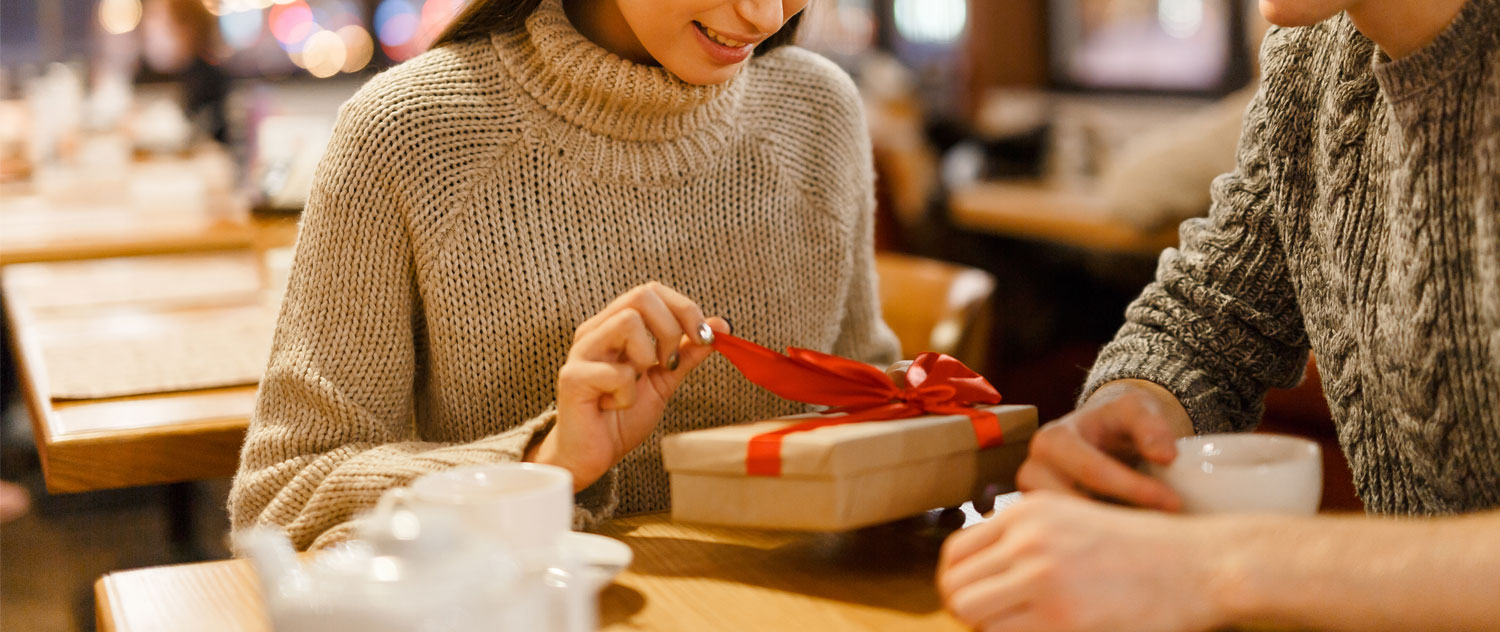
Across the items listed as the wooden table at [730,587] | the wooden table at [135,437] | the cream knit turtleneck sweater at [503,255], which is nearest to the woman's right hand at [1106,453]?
the wooden table at [730,587]

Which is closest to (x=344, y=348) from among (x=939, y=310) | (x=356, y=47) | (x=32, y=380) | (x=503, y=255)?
(x=503, y=255)

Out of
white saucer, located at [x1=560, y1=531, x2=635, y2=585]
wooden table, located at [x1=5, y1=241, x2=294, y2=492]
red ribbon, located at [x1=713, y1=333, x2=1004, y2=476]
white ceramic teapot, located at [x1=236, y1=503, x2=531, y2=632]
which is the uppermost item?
white ceramic teapot, located at [x1=236, y1=503, x2=531, y2=632]

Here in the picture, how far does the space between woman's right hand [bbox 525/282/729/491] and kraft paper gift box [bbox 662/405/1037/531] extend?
84mm

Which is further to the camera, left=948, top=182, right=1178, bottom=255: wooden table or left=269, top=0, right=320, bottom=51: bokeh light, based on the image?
left=269, top=0, right=320, bottom=51: bokeh light

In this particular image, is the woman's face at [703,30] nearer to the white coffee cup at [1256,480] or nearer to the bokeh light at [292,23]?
the white coffee cup at [1256,480]

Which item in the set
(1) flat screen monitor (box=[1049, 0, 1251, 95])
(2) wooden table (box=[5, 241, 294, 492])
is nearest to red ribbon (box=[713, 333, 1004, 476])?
(2) wooden table (box=[5, 241, 294, 492])

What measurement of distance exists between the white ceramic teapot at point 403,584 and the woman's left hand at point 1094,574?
0.28 meters

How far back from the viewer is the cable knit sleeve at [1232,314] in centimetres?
111

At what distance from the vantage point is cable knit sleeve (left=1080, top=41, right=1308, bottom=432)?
1.11 meters

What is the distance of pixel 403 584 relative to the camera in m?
0.58

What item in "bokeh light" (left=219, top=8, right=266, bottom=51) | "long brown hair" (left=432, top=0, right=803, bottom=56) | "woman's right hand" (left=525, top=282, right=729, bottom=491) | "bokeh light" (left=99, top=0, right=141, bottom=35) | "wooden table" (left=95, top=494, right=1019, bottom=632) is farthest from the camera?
"bokeh light" (left=219, top=8, right=266, bottom=51)

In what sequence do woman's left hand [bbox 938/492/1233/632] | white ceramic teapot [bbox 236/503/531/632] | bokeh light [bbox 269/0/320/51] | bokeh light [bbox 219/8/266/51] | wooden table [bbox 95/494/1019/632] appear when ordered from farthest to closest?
bokeh light [bbox 269/0/320/51] < bokeh light [bbox 219/8/266/51] < wooden table [bbox 95/494/1019/632] < woman's left hand [bbox 938/492/1233/632] < white ceramic teapot [bbox 236/503/531/632]

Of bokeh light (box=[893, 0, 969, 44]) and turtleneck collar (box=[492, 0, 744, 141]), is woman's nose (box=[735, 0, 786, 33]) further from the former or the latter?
bokeh light (box=[893, 0, 969, 44])

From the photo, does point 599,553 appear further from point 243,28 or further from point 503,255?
point 243,28
